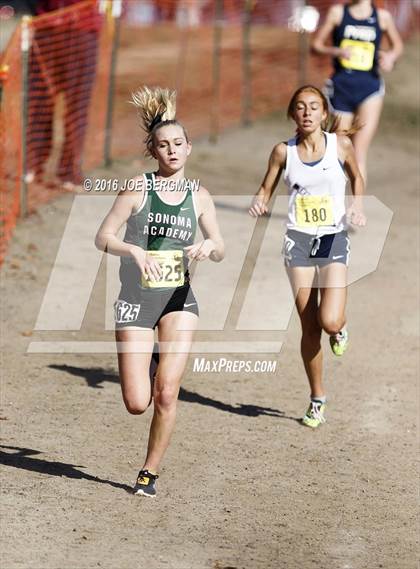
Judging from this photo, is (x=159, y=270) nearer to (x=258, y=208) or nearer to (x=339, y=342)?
(x=258, y=208)

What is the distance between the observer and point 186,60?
2381 centimetres

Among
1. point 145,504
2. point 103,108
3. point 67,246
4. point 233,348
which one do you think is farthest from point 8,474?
point 103,108

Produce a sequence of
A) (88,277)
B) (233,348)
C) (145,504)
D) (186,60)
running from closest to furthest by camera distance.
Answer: (145,504) → (233,348) → (88,277) → (186,60)

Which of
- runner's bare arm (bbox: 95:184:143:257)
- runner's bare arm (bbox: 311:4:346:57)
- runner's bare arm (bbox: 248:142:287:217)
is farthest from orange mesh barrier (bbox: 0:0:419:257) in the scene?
runner's bare arm (bbox: 95:184:143:257)

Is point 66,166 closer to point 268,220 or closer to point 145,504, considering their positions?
point 268,220

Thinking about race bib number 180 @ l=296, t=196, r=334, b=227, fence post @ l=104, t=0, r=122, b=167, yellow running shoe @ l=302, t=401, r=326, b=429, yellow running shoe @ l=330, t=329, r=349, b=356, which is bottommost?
fence post @ l=104, t=0, r=122, b=167

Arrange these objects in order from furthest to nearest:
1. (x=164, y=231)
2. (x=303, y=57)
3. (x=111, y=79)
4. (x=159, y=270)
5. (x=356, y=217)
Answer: (x=303, y=57), (x=111, y=79), (x=356, y=217), (x=164, y=231), (x=159, y=270)

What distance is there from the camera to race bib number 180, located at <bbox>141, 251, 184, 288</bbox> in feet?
22.8

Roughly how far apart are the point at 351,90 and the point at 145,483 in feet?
21.1

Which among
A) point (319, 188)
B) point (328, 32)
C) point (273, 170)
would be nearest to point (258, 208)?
point (273, 170)

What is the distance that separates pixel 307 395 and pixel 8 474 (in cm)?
269

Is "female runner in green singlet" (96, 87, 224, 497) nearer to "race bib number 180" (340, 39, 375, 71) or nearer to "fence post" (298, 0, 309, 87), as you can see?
"race bib number 180" (340, 39, 375, 71)

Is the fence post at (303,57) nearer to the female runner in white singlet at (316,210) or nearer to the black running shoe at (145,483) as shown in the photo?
the female runner in white singlet at (316,210)

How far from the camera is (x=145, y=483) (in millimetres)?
7078
